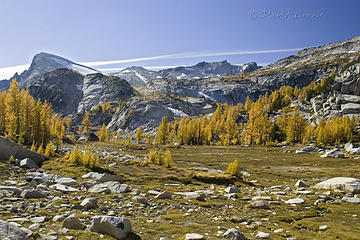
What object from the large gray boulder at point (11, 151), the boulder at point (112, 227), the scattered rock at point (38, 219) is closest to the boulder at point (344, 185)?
the boulder at point (112, 227)

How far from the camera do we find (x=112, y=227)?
27.7 ft

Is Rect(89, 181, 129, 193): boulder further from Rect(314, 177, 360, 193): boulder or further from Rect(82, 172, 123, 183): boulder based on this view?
Rect(314, 177, 360, 193): boulder

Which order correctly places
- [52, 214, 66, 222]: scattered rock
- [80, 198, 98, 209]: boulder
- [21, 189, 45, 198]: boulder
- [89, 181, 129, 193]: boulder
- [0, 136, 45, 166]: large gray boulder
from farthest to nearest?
1. [0, 136, 45, 166]: large gray boulder
2. [89, 181, 129, 193]: boulder
3. [21, 189, 45, 198]: boulder
4. [80, 198, 98, 209]: boulder
5. [52, 214, 66, 222]: scattered rock

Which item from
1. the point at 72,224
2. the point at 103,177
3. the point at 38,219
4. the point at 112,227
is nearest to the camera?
the point at 112,227

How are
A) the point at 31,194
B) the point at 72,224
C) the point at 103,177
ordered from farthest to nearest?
the point at 103,177 < the point at 31,194 < the point at 72,224

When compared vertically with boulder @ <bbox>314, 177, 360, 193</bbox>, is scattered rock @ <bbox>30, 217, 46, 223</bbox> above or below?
above

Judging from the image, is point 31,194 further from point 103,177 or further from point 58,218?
point 103,177

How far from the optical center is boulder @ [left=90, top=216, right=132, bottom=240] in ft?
27.6

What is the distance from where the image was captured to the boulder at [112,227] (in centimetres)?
840

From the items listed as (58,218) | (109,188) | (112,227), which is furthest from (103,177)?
(112,227)

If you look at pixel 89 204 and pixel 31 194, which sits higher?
pixel 31 194

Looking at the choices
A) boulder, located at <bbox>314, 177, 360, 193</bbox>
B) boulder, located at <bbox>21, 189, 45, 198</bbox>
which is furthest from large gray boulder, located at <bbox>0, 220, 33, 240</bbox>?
boulder, located at <bbox>314, 177, 360, 193</bbox>

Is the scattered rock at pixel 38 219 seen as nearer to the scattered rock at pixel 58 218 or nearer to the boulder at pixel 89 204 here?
the scattered rock at pixel 58 218

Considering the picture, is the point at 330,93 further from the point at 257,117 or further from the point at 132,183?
the point at 132,183
